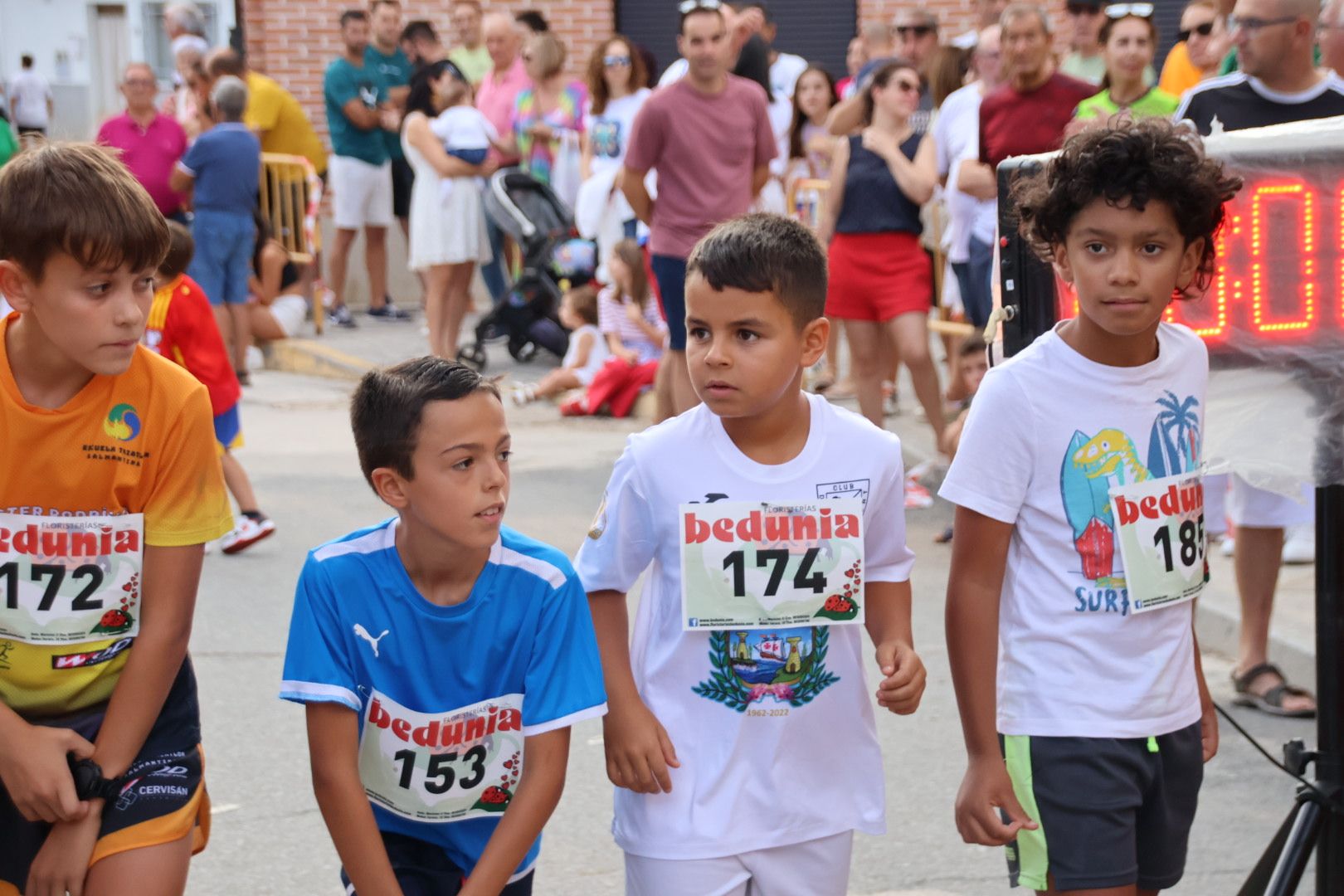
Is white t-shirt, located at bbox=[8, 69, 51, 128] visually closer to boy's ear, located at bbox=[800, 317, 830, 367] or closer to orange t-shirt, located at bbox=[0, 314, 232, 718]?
orange t-shirt, located at bbox=[0, 314, 232, 718]

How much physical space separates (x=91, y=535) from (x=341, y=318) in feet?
38.0

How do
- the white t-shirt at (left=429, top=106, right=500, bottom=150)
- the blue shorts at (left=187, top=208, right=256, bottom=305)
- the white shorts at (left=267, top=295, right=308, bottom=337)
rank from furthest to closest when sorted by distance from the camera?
1. the white shorts at (left=267, top=295, right=308, bottom=337)
2. the white t-shirt at (left=429, top=106, right=500, bottom=150)
3. the blue shorts at (left=187, top=208, right=256, bottom=305)

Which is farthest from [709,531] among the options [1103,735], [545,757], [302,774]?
[302,774]

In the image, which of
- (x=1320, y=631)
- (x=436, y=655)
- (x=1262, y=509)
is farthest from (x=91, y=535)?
(x=1262, y=509)


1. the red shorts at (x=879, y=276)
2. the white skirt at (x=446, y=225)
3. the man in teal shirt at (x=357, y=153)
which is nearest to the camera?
the red shorts at (x=879, y=276)

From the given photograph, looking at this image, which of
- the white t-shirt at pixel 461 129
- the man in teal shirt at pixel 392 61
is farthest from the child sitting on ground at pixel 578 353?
the man in teal shirt at pixel 392 61

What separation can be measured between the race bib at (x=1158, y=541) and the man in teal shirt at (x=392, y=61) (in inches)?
459

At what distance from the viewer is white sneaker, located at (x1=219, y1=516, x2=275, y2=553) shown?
754 centimetres

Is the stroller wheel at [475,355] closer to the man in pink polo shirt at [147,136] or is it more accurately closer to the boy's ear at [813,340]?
the man in pink polo shirt at [147,136]

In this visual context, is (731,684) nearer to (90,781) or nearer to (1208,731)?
(1208,731)

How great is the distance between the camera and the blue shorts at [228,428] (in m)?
7.11

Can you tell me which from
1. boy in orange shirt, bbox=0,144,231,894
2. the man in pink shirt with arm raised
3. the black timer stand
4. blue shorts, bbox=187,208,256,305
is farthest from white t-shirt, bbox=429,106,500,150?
boy in orange shirt, bbox=0,144,231,894

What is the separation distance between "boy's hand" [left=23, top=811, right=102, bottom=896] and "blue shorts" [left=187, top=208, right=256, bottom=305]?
859 cm

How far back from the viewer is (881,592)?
118 inches
